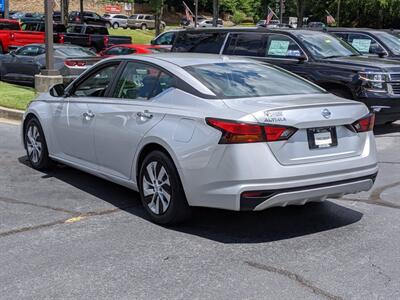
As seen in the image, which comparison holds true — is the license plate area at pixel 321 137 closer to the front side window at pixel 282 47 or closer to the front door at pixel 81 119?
the front door at pixel 81 119

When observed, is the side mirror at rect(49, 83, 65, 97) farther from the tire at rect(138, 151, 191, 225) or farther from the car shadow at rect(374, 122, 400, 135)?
the car shadow at rect(374, 122, 400, 135)

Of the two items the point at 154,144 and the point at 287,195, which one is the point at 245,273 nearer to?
the point at 287,195

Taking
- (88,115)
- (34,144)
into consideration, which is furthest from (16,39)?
(88,115)

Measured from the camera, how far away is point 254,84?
5.62 metres

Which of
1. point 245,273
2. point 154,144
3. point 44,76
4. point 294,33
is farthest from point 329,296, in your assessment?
point 44,76

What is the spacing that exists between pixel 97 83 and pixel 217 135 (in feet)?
7.61

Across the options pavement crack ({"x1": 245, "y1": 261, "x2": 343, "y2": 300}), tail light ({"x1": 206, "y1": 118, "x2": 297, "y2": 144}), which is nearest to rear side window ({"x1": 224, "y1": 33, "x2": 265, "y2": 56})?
tail light ({"x1": 206, "y1": 118, "x2": 297, "y2": 144})

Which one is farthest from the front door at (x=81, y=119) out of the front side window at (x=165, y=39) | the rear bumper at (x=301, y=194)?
the front side window at (x=165, y=39)

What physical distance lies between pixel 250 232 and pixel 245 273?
99cm

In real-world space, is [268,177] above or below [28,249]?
above

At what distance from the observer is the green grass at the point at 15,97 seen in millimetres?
12786

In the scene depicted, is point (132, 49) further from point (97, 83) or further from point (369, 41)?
point (97, 83)

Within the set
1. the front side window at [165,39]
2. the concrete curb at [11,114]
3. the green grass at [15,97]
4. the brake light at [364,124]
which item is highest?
the front side window at [165,39]

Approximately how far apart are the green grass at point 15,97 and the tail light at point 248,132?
8.54m
